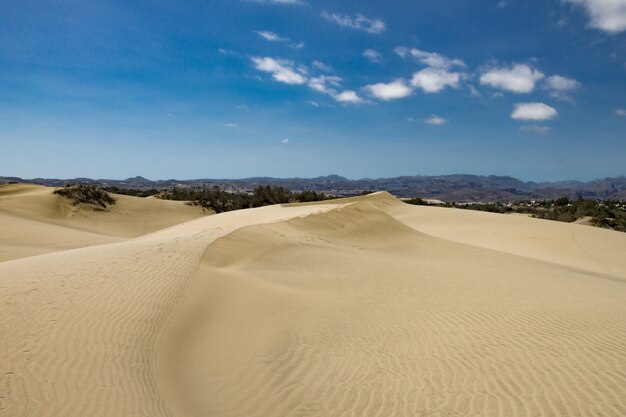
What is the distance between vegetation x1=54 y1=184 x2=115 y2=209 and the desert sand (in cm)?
2437

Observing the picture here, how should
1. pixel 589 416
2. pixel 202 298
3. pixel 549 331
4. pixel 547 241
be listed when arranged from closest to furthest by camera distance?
pixel 589 416, pixel 549 331, pixel 202 298, pixel 547 241

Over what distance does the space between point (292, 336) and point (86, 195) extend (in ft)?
104

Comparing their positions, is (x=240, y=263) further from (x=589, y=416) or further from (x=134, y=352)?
(x=589, y=416)

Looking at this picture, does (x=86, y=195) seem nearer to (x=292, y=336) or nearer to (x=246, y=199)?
(x=246, y=199)

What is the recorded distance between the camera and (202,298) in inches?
274

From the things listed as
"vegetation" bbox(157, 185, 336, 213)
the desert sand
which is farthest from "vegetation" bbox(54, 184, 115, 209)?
the desert sand

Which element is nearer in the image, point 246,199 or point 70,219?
point 70,219

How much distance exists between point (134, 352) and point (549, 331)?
5.88m

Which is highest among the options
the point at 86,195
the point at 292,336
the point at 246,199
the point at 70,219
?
the point at 86,195

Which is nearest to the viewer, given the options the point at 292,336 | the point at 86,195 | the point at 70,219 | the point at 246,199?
the point at 292,336

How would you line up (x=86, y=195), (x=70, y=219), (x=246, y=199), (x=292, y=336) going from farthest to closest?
(x=246, y=199) → (x=86, y=195) → (x=70, y=219) → (x=292, y=336)

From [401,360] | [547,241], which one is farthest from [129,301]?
[547,241]

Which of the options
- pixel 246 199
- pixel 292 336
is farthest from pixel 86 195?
pixel 292 336

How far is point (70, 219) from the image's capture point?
28234 millimetres
